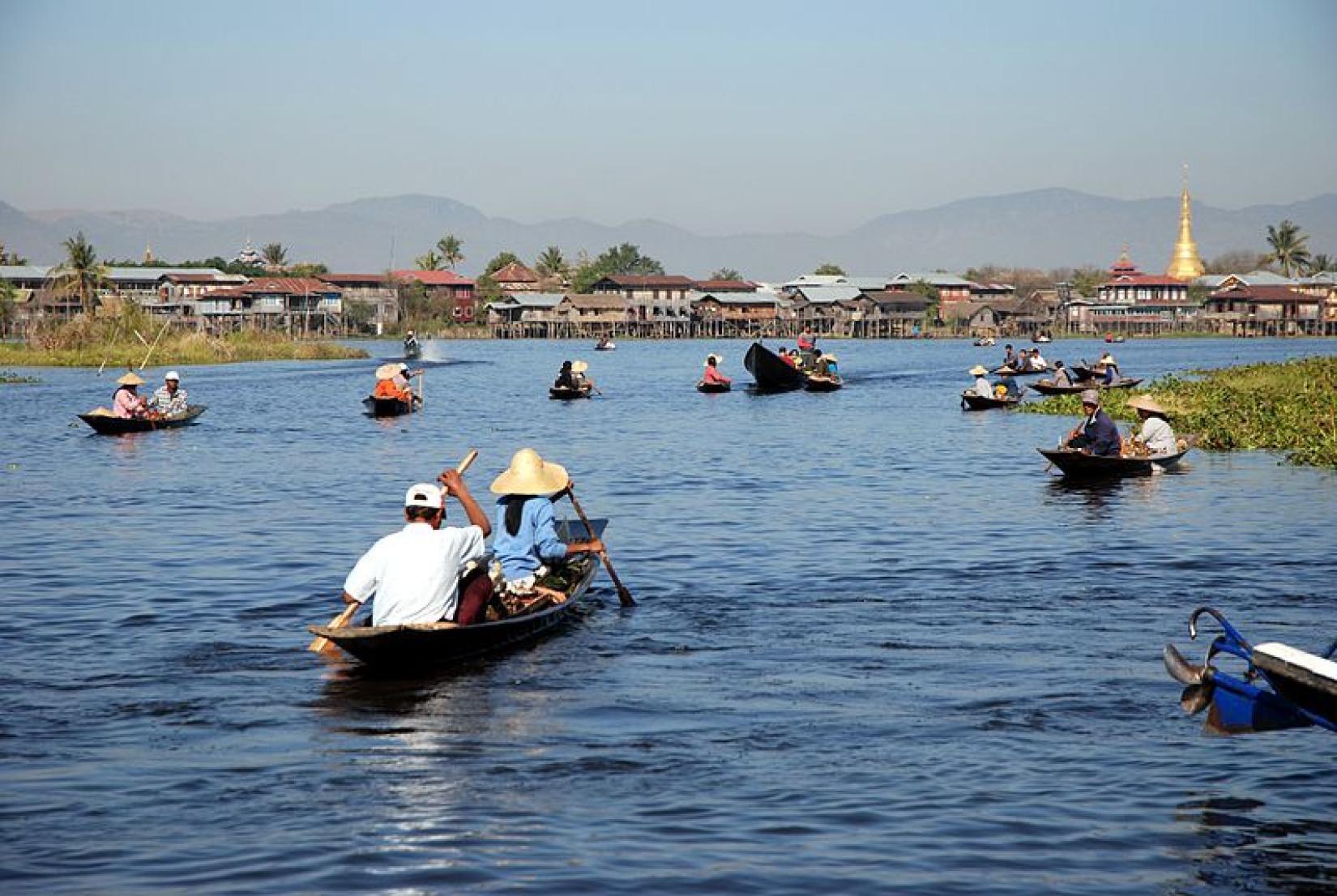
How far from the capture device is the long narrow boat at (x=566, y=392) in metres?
53.1

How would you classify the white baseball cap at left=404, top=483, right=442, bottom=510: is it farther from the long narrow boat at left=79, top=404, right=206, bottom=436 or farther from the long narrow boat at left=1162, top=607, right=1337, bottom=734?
the long narrow boat at left=79, top=404, right=206, bottom=436

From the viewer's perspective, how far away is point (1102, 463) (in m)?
24.3

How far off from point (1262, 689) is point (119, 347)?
7665cm

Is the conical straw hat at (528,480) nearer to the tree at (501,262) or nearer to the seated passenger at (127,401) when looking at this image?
the seated passenger at (127,401)

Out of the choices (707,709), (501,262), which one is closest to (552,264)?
(501,262)

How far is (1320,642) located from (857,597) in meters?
4.39

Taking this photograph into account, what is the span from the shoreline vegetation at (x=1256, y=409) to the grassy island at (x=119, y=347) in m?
46.8

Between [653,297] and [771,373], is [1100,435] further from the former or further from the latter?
[653,297]

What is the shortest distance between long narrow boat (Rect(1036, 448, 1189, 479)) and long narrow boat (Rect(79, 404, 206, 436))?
2015 centimetres

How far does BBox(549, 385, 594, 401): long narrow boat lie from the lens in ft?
174

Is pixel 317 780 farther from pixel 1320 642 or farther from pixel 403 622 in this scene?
pixel 1320 642

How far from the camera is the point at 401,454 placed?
3312cm

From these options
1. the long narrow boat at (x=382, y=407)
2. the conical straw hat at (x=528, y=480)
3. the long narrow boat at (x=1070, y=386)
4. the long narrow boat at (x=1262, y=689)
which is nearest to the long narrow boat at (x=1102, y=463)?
the conical straw hat at (x=528, y=480)

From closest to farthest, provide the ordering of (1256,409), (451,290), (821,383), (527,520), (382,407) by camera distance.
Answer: (527,520)
(1256,409)
(382,407)
(821,383)
(451,290)
